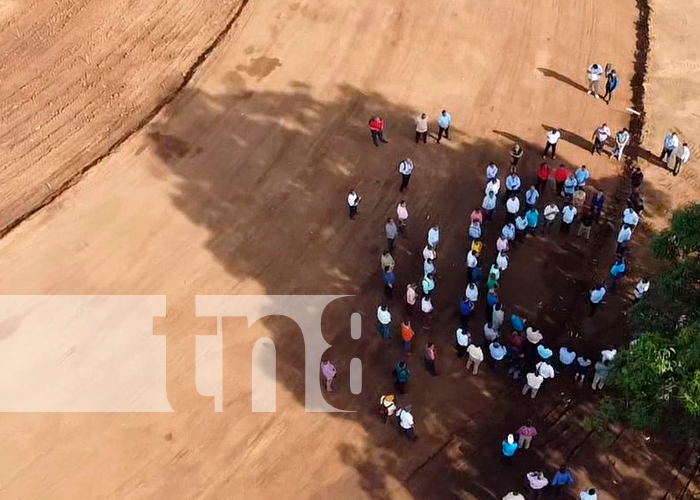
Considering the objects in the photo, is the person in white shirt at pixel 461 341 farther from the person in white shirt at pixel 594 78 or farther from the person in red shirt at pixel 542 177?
the person in white shirt at pixel 594 78

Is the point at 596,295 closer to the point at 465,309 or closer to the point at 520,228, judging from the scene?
the point at 520,228

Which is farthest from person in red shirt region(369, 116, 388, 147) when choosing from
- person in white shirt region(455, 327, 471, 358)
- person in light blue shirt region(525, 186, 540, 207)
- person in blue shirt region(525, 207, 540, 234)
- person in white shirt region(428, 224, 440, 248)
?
person in white shirt region(455, 327, 471, 358)

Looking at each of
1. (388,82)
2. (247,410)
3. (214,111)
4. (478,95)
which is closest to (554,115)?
(478,95)

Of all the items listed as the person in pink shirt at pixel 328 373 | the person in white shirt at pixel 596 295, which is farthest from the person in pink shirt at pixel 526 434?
the person in pink shirt at pixel 328 373

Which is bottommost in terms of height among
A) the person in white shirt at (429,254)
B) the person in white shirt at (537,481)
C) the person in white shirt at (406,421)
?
the person in white shirt at (406,421)

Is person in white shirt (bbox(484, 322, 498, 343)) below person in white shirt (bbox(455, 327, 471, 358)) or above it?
above

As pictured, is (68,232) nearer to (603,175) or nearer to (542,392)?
(542,392)

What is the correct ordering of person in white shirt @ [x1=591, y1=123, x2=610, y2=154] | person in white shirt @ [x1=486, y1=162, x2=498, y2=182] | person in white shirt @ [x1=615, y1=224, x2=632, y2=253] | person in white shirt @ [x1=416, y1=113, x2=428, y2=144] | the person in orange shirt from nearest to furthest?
the person in orange shirt → person in white shirt @ [x1=615, y1=224, x2=632, y2=253] → person in white shirt @ [x1=486, y1=162, x2=498, y2=182] → person in white shirt @ [x1=591, y1=123, x2=610, y2=154] → person in white shirt @ [x1=416, y1=113, x2=428, y2=144]

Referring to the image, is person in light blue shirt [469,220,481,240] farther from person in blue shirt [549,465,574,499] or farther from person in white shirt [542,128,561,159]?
person in blue shirt [549,465,574,499]
